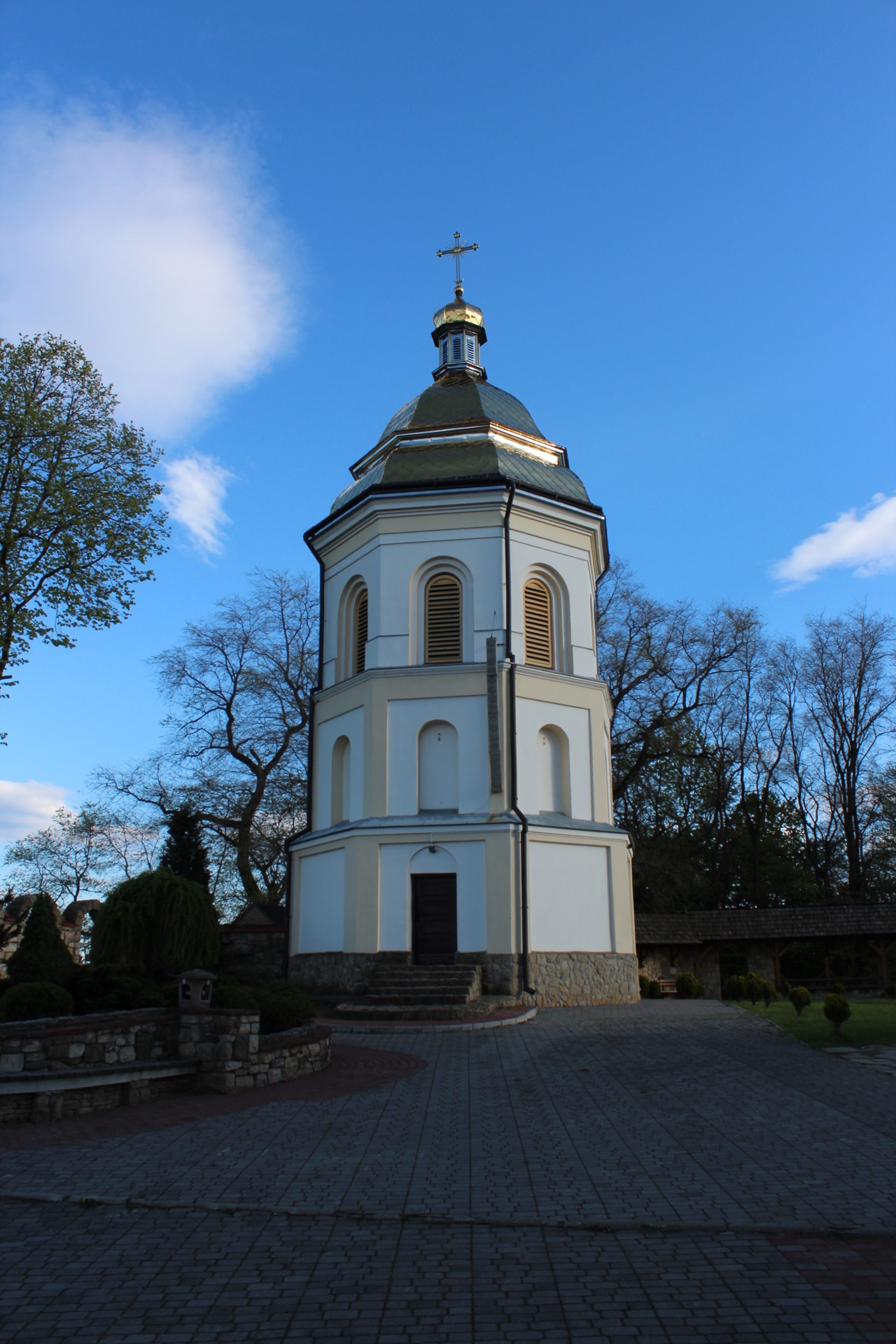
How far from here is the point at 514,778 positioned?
19.6 meters

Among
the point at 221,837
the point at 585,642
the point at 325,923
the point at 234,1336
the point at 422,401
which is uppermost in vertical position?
the point at 422,401

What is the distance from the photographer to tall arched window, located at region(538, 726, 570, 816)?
20562mm

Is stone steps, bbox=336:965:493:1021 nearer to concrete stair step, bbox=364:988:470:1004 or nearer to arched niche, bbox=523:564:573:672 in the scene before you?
concrete stair step, bbox=364:988:470:1004

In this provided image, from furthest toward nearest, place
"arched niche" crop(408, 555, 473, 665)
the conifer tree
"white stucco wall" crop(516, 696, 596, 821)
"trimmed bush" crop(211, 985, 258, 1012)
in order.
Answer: the conifer tree, "arched niche" crop(408, 555, 473, 665), "white stucco wall" crop(516, 696, 596, 821), "trimmed bush" crop(211, 985, 258, 1012)

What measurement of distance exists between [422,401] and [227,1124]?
756 inches

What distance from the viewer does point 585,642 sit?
71.7 feet

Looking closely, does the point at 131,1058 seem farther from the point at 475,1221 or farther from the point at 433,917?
the point at 433,917

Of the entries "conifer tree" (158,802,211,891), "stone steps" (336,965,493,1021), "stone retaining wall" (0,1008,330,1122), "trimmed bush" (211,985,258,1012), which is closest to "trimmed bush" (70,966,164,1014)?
"trimmed bush" (211,985,258,1012)

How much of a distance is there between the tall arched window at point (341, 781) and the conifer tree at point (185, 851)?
434cm

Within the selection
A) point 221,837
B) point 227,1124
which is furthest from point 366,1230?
point 221,837

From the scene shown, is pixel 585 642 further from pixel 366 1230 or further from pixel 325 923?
pixel 366 1230

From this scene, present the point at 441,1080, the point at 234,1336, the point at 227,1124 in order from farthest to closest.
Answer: the point at 441,1080 < the point at 227,1124 < the point at 234,1336

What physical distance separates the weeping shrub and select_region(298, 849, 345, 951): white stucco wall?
7.34ft

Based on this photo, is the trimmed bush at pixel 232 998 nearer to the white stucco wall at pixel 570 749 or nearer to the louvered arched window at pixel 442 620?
the white stucco wall at pixel 570 749
